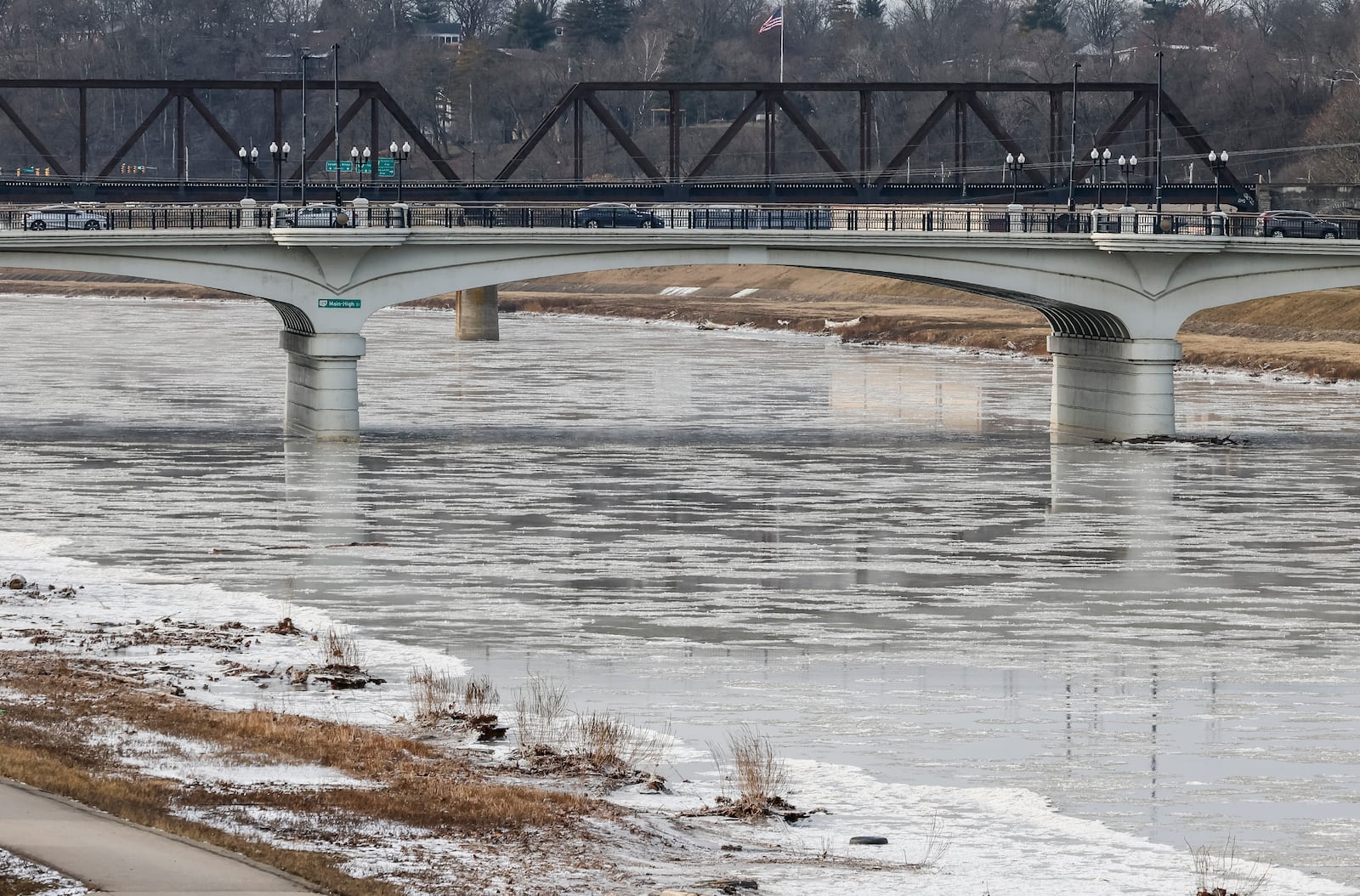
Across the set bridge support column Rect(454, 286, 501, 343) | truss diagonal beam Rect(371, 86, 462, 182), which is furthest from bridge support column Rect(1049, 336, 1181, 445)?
bridge support column Rect(454, 286, 501, 343)

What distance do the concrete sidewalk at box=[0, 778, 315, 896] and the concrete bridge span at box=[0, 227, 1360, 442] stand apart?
156ft

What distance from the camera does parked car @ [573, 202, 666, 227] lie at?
69000 millimetres

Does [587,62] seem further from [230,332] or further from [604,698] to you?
[604,698]

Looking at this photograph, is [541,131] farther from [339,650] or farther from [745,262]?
[339,650]

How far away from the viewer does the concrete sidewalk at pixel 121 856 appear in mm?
14672

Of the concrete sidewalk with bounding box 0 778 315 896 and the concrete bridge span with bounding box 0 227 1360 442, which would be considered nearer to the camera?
the concrete sidewalk with bounding box 0 778 315 896

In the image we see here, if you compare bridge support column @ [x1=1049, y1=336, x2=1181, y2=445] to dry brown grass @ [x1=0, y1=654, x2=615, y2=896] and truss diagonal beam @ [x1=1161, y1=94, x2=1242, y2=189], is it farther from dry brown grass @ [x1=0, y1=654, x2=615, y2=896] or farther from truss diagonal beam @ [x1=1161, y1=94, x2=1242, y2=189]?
dry brown grass @ [x1=0, y1=654, x2=615, y2=896]

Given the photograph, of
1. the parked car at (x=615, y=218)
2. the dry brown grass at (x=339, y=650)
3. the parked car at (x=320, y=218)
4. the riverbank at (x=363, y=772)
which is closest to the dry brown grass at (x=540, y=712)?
the riverbank at (x=363, y=772)

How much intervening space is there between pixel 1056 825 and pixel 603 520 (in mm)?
26832

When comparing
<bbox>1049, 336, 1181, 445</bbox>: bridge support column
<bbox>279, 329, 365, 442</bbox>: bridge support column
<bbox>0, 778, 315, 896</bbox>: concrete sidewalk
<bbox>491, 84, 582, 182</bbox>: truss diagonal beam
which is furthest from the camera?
<bbox>491, 84, 582, 182</bbox>: truss diagonal beam

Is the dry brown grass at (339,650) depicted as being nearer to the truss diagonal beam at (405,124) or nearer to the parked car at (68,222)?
the parked car at (68,222)

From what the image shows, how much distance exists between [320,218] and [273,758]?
44.6 meters

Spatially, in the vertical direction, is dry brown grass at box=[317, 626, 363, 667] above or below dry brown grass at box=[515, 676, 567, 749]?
above

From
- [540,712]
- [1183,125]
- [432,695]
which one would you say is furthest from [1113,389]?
[540,712]
